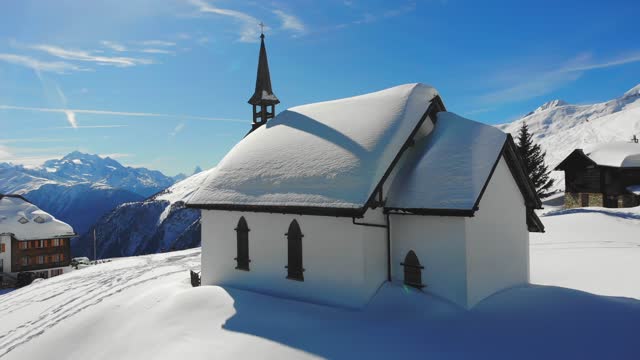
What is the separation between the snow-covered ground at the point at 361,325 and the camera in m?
9.05

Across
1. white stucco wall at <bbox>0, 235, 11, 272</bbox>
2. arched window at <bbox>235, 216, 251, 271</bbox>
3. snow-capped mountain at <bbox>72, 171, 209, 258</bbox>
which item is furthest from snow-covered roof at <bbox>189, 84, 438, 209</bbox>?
snow-capped mountain at <bbox>72, 171, 209, 258</bbox>

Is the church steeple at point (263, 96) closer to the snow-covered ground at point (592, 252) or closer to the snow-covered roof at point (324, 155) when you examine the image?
the snow-covered roof at point (324, 155)

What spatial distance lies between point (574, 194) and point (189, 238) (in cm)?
9600

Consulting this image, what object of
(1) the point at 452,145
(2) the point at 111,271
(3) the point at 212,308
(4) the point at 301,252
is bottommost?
(2) the point at 111,271

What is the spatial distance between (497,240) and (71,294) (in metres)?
22.0

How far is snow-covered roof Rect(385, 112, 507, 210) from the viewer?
11133 millimetres

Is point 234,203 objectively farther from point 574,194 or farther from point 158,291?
point 574,194

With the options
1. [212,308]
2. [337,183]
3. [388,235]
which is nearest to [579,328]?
[388,235]

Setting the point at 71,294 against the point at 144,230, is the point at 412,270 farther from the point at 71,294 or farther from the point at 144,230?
the point at 144,230

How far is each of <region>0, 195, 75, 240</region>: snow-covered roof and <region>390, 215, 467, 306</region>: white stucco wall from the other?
49.8 m

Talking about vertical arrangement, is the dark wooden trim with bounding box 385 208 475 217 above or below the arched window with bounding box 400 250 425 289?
above

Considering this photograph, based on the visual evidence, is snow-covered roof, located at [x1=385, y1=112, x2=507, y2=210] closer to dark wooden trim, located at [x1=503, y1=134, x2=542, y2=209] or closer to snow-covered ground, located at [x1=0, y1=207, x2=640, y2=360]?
dark wooden trim, located at [x1=503, y1=134, x2=542, y2=209]

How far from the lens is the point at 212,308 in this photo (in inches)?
498

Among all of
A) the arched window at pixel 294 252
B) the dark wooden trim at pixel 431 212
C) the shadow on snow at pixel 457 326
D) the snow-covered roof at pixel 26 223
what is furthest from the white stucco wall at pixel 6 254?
the dark wooden trim at pixel 431 212
